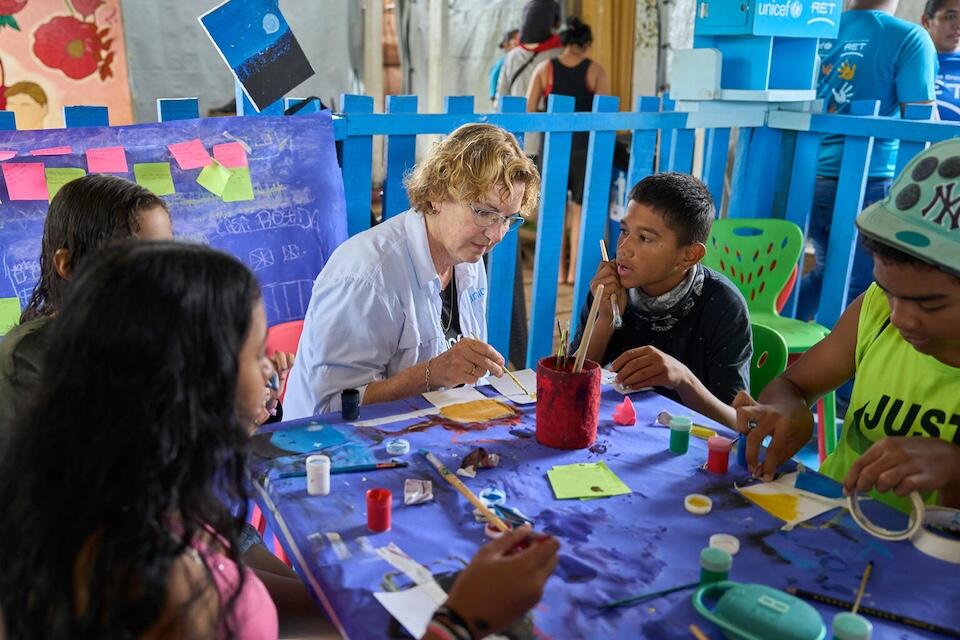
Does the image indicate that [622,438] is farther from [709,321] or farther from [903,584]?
[709,321]

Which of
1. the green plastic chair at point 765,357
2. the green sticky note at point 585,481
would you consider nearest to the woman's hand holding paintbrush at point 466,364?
the green sticky note at point 585,481

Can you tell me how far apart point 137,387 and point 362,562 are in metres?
0.44

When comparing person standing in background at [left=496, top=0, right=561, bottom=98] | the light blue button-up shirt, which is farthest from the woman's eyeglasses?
person standing in background at [left=496, top=0, right=561, bottom=98]

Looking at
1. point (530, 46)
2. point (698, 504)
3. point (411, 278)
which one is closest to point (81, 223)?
point (411, 278)

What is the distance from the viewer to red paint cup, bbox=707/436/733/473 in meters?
1.53

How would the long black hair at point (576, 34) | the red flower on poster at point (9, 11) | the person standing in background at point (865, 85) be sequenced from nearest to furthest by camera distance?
1. the person standing in background at point (865, 85)
2. the red flower on poster at point (9, 11)
3. the long black hair at point (576, 34)

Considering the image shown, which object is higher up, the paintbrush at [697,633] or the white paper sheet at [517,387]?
the paintbrush at [697,633]

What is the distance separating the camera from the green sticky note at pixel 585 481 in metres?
1.44

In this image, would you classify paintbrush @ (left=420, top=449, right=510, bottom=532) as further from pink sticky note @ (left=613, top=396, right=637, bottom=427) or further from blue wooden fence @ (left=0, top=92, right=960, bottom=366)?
blue wooden fence @ (left=0, top=92, right=960, bottom=366)

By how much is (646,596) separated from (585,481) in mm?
344

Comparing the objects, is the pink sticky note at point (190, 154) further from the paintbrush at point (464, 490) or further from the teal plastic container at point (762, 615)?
the teal plastic container at point (762, 615)

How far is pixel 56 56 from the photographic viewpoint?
4816mm

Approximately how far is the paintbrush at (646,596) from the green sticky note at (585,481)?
276mm

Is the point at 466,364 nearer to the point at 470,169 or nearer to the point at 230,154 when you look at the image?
the point at 470,169
